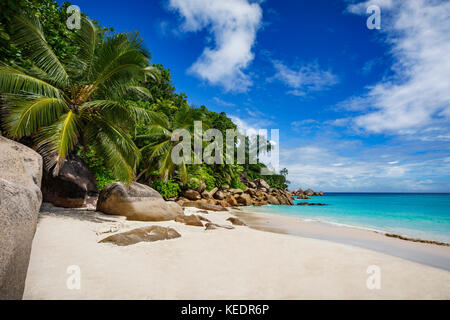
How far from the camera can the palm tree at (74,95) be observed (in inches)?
239

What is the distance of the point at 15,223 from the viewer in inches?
87.6

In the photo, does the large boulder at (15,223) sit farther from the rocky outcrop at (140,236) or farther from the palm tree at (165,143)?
the palm tree at (165,143)

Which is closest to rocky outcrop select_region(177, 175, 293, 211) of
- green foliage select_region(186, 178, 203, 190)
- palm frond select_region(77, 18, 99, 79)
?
green foliage select_region(186, 178, 203, 190)

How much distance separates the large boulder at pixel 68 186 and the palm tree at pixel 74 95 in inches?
42.9

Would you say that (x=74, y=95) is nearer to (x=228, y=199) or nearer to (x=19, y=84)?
(x=19, y=84)

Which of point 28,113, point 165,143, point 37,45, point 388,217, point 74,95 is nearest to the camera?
point 28,113

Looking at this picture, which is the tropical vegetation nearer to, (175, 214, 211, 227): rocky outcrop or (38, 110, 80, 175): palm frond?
(38, 110, 80, 175): palm frond

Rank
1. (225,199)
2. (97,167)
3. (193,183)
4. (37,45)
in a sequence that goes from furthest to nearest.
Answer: (225,199) < (193,183) < (97,167) < (37,45)

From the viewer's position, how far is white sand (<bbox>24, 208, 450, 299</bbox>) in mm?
2691

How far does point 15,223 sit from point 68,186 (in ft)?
23.0

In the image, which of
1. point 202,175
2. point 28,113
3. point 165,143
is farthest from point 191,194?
point 28,113

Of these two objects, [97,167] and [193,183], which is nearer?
[97,167]

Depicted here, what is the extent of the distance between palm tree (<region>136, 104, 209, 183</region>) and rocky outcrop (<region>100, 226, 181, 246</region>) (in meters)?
8.44

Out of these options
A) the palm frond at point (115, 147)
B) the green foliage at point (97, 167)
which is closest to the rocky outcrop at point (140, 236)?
the palm frond at point (115, 147)
